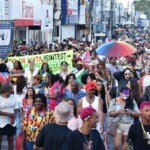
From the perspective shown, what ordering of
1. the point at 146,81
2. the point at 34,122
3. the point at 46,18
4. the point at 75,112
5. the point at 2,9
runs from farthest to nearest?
the point at 46,18, the point at 2,9, the point at 146,81, the point at 75,112, the point at 34,122

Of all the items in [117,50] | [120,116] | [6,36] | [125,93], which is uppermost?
[6,36]

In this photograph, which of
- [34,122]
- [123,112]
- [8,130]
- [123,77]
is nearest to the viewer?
[34,122]

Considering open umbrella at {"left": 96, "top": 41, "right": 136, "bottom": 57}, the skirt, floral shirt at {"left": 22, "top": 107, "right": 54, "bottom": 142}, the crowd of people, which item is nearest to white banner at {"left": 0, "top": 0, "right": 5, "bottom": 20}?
the crowd of people

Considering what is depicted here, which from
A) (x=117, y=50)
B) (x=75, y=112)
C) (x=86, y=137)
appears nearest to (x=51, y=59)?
(x=117, y=50)

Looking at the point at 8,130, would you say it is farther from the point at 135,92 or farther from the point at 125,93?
the point at 135,92

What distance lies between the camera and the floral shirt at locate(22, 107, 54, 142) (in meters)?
8.76

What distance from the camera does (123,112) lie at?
31.4ft

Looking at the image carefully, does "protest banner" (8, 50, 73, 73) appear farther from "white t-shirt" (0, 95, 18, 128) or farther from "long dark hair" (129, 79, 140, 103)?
"white t-shirt" (0, 95, 18, 128)

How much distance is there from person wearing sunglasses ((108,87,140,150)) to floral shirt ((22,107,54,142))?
4.02 ft

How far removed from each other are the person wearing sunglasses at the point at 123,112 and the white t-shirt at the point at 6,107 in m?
1.45

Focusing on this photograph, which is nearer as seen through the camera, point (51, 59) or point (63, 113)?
point (63, 113)

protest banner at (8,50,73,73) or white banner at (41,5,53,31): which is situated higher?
white banner at (41,5,53,31)

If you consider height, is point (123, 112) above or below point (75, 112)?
below

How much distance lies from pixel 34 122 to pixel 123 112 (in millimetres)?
1415
